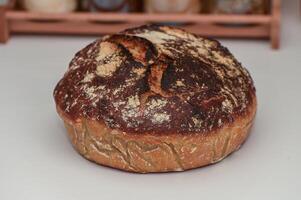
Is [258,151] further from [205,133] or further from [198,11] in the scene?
[198,11]

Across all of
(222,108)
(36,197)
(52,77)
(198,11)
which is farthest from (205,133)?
(198,11)

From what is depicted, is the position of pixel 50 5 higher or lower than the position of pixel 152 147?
higher

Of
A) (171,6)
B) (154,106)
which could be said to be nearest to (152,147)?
(154,106)

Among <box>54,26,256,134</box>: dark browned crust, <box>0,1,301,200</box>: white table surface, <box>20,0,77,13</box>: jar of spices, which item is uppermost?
<box>20,0,77,13</box>: jar of spices

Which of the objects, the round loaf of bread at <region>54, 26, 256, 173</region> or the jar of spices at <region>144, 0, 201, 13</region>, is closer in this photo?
the round loaf of bread at <region>54, 26, 256, 173</region>

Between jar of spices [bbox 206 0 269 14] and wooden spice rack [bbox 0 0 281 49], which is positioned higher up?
jar of spices [bbox 206 0 269 14]

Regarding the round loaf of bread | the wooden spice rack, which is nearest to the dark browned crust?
the round loaf of bread

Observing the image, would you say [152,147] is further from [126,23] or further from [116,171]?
[126,23]

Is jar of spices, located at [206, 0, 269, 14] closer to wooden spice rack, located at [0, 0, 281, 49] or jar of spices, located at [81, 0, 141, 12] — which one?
wooden spice rack, located at [0, 0, 281, 49]
